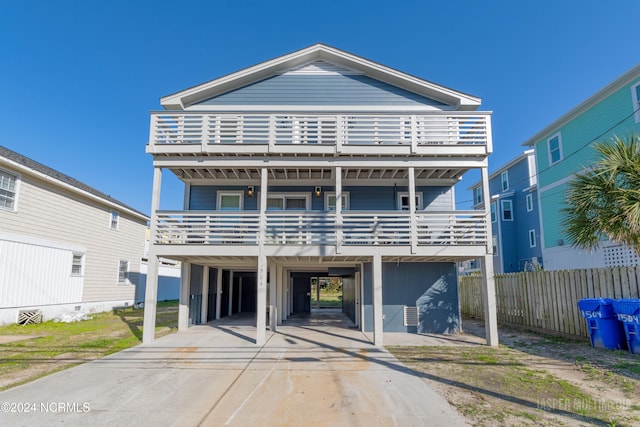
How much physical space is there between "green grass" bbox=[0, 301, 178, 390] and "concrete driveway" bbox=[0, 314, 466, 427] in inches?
21.4

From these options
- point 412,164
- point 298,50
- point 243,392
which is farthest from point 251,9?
point 243,392

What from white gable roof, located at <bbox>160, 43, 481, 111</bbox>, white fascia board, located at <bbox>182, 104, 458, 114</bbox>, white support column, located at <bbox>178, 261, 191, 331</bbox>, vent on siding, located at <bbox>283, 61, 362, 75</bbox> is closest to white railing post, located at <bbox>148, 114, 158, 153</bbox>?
white gable roof, located at <bbox>160, 43, 481, 111</bbox>

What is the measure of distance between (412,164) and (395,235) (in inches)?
84.2

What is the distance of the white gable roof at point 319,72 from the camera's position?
12375 millimetres

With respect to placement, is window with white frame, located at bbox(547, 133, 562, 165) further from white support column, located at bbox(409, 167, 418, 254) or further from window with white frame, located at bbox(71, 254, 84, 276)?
window with white frame, located at bbox(71, 254, 84, 276)

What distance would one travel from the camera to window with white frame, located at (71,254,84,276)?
15497 millimetres

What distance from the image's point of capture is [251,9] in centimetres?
1562

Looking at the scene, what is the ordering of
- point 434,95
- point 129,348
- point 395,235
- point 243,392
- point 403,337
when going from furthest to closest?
point 434,95 < point 403,337 < point 395,235 < point 129,348 < point 243,392

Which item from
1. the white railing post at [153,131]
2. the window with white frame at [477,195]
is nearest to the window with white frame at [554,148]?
the window with white frame at [477,195]

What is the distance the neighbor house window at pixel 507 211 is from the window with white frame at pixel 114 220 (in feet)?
80.9

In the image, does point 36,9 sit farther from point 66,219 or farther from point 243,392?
point 243,392

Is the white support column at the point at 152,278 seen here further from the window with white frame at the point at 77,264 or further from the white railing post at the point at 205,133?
the window with white frame at the point at 77,264

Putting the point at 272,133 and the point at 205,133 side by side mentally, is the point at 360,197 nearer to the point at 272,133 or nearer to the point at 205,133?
the point at 272,133

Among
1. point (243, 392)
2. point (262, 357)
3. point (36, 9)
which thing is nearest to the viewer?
point (243, 392)
